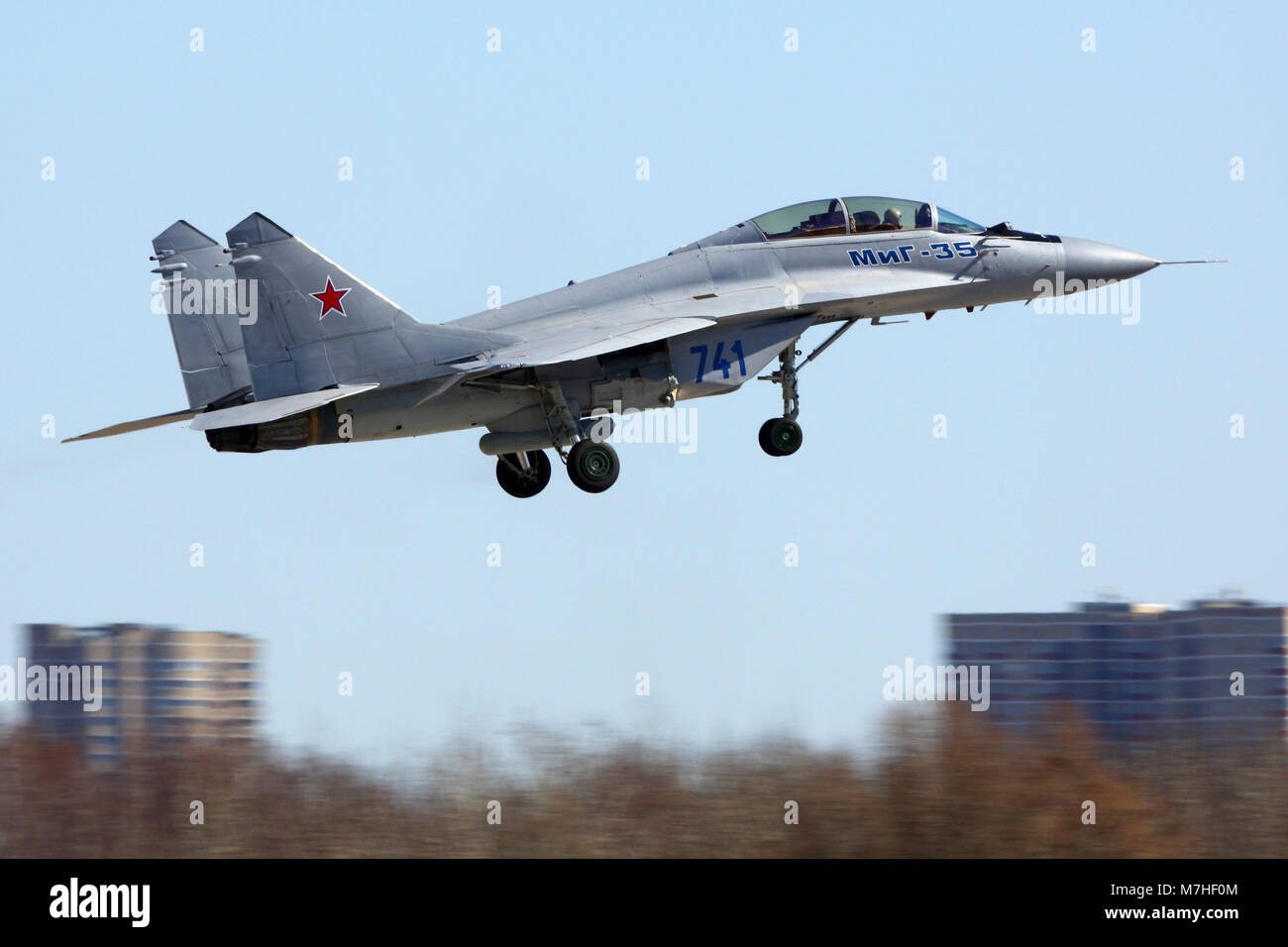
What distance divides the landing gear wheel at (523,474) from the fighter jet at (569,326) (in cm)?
2

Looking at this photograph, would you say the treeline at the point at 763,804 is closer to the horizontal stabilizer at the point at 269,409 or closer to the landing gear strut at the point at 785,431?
the landing gear strut at the point at 785,431

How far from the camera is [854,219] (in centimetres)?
2436

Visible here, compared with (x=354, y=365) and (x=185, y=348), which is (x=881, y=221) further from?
(x=185, y=348)

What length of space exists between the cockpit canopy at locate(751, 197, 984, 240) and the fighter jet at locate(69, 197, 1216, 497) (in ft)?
0.08

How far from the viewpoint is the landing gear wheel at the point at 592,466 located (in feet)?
76.5

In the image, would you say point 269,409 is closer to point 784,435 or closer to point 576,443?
point 576,443

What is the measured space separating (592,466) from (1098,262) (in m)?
7.40

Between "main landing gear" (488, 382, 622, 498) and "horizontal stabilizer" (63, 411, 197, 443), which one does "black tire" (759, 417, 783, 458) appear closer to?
"main landing gear" (488, 382, 622, 498)

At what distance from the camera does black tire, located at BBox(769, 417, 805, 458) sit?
81.1ft

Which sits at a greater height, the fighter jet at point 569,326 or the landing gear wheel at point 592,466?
the fighter jet at point 569,326

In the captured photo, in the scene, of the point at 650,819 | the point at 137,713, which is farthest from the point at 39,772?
the point at 650,819

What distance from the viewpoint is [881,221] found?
80.3 feet

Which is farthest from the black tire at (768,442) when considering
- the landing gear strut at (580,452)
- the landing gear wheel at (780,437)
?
the landing gear strut at (580,452)

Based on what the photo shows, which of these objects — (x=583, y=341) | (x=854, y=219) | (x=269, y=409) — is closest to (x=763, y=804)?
(x=583, y=341)
